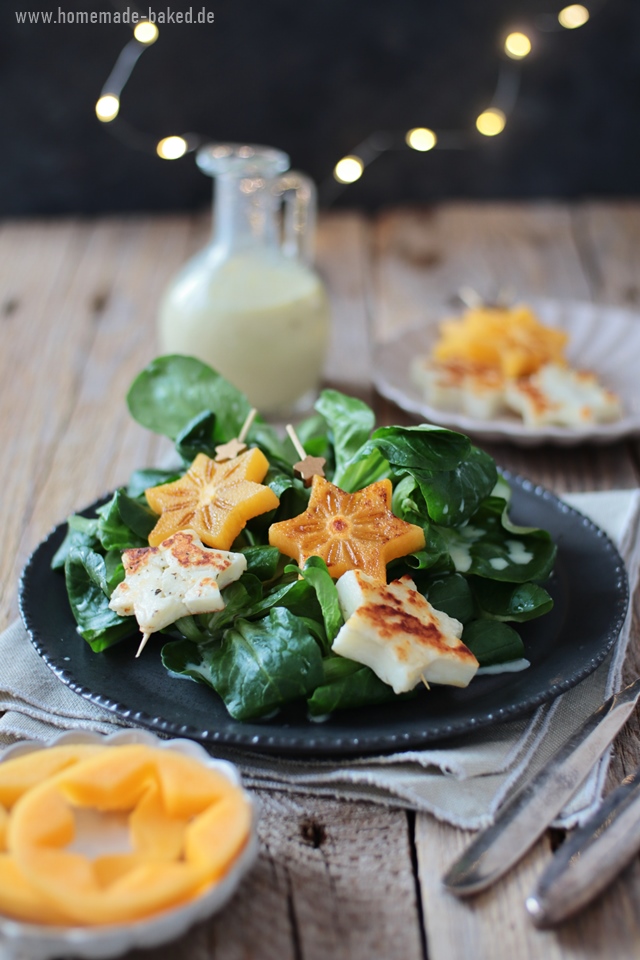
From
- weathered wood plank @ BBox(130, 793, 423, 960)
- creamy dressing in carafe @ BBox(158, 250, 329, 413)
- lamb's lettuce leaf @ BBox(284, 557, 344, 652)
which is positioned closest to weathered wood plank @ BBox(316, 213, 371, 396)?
creamy dressing in carafe @ BBox(158, 250, 329, 413)

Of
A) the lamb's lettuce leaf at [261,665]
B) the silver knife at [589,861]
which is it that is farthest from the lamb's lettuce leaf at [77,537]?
the silver knife at [589,861]

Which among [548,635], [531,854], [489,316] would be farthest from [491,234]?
[531,854]

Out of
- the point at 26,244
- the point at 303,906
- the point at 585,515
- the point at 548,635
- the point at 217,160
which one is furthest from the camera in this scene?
the point at 26,244

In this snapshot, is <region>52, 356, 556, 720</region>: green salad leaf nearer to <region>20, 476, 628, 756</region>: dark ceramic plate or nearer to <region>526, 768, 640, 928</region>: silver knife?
<region>20, 476, 628, 756</region>: dark ceramic plate

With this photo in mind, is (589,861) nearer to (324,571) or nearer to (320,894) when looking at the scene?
(320,894)

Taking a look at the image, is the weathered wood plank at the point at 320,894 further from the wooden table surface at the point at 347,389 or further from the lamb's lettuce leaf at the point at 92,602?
the lamb's lettuce leaf at the point at 92,602

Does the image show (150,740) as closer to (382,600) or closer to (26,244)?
(382,600)
